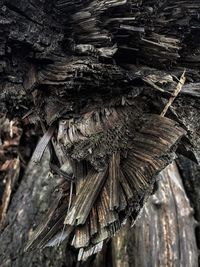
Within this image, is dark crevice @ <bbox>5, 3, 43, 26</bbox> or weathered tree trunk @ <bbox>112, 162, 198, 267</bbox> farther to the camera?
weathered tree trunk @ <bbox>112, 162, 198, 267</bbox>

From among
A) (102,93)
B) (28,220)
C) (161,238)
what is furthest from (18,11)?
(28,220)

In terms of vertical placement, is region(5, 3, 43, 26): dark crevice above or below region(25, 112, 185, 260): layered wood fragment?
above

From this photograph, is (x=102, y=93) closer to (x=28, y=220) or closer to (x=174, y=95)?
(x=174, y=95)

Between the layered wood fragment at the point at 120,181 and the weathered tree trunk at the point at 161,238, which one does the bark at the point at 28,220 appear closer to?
the weathered tree trunk at the point at 161,238

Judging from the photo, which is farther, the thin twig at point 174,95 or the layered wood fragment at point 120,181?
the thin twig at point 174,95

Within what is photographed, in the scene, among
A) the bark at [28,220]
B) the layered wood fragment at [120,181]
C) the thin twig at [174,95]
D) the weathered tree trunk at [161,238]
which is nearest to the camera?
the layered wood fragment at [120,181]

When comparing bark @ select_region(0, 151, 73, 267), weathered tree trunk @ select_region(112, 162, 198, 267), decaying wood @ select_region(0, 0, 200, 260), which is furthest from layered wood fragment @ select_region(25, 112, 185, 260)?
bark @ select_region(0, 151, 73, 267)

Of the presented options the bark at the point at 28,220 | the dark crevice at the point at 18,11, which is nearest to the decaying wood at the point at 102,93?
the dark crevice at the point at 18,11

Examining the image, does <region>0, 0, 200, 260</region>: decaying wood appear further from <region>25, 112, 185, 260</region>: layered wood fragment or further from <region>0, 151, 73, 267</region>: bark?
<region>0, 151, 73, 267</region>: bark

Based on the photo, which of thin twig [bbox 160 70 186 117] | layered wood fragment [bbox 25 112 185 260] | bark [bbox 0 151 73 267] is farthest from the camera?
bark [bbox 0 151 73 267]
